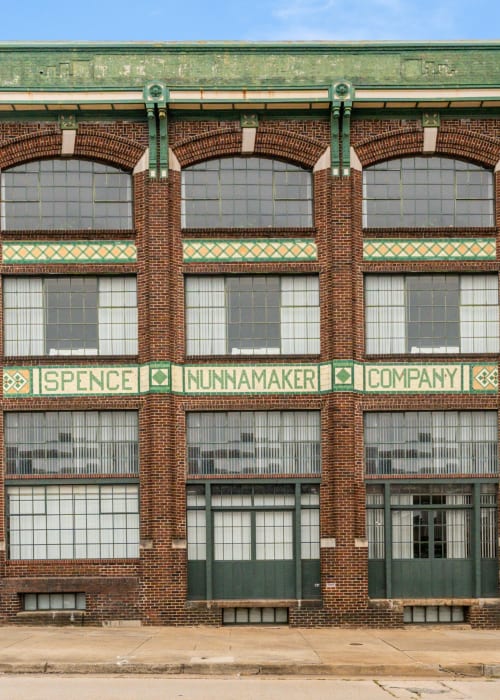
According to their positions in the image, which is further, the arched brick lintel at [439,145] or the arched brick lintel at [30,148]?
the arched brick lintel at [439,145]

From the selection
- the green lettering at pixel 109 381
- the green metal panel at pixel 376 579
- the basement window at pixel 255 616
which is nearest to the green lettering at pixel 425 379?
the green metal panel at pixel 376 579

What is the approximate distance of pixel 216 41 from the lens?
2484 cm

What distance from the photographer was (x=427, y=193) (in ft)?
82.9

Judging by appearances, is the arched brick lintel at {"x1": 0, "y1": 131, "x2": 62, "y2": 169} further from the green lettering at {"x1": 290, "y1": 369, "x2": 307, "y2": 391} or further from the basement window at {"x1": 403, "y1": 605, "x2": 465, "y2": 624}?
the basement window at {"x1": 403, "y1": 605, "x2": 465, "y2": 624}

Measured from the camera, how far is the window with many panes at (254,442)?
2470cm

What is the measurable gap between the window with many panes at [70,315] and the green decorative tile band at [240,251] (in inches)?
66.9

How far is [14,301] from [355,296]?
8470mm

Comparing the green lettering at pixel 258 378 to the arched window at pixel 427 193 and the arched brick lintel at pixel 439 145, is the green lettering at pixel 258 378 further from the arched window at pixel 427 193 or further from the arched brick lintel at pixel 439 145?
the arched brick lintel at pixel 439 145

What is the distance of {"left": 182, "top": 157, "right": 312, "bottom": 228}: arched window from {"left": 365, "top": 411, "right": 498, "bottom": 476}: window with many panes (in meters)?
5.46

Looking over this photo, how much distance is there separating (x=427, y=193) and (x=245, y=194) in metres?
4.59

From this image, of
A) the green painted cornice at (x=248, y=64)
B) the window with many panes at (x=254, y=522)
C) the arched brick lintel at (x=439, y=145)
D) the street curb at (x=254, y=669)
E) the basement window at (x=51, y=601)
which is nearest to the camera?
the street curb at (x=254, y=669)

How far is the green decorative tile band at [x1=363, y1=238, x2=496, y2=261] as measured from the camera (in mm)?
24891

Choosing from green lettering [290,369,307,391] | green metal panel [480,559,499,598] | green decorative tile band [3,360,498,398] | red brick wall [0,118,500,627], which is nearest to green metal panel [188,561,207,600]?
red brick wall [0,118,500,627]

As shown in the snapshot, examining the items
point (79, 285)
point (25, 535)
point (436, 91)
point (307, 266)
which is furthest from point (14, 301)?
point (436, 91)
